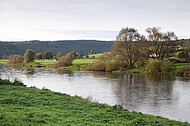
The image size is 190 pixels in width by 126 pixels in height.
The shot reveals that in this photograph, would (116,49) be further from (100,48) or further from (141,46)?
(100,48)

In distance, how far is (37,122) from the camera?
742 cm

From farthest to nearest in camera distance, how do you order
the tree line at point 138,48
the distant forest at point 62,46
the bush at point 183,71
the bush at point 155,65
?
the distant forest at point 62,46 → the tree line at point 138,48 → the bush at point 155,65 → the bush at point 183,71

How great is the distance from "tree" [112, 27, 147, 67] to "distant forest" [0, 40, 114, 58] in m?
107

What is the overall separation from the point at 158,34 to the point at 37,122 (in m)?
46.0

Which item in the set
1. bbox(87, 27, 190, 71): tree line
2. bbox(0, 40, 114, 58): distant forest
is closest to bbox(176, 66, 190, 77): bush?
bbox(87, 27, 190, 71): tree line

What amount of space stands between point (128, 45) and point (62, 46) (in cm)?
12588

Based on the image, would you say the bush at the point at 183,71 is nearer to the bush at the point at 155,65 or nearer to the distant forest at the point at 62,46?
the bush at the point at 155,65

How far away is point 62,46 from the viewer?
17100 cm

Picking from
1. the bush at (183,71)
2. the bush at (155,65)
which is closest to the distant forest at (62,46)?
the bush at (155,65)

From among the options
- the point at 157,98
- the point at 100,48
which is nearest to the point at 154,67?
the point at 157,98

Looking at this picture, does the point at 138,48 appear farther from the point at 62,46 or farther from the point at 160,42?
the point at 62,46

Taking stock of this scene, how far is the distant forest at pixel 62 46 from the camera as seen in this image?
15275 centimetres

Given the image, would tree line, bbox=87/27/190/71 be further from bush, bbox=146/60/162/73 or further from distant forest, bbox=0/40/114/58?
distant forest, bbox=0/40/114/58

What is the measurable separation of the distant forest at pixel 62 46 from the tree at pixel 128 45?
352ft
